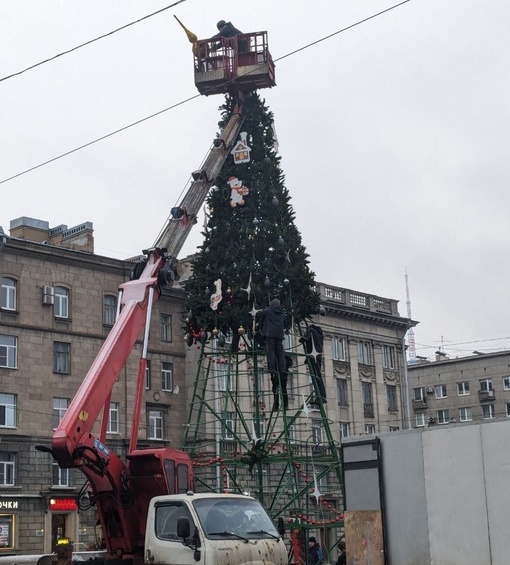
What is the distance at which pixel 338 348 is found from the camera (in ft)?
220

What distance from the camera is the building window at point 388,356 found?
7106cm

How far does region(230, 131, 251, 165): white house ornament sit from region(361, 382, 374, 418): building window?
1724 inches

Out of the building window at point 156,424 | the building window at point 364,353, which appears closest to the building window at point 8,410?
the building window at point 156,424

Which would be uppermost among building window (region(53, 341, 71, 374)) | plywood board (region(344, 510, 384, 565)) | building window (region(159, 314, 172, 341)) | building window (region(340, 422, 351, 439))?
building window (region(159, 314, 172, 341))

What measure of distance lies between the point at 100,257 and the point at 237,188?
28.8 metres

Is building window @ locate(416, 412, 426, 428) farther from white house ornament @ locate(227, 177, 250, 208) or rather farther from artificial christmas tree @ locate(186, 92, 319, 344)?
white house ornament @ locate(227, 177, 250, 208)

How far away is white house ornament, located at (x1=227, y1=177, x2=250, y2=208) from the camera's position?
1019 inches

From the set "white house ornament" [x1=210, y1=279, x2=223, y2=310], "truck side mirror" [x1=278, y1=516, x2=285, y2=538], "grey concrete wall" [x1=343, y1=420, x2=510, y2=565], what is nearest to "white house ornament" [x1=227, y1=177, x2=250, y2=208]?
"white house ornament" [x1=210, y1=279, x2=223, y2=310]

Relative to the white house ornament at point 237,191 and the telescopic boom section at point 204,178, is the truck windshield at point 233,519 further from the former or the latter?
the white house ornament at point 237,191

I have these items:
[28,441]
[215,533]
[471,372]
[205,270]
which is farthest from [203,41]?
[471,372]

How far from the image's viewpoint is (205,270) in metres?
26.0

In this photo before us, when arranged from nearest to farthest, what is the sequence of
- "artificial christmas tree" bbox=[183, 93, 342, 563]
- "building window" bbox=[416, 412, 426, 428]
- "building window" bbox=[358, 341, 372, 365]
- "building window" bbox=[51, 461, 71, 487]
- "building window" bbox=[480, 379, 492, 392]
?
1. "artificial christmas tree" bbox=[183, 93, 342, 563]
2. "building window" bbox=[51, 461, 71, 487]
3. "building window" bbox=[358, 341, 372, 365]
4. "building window" bbox=[480, 379, 492, 392]
5. "building window" bbox=[416, 412, 426, 428]

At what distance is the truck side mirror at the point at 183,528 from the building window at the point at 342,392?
50.4 m

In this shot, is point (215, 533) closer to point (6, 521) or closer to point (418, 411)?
point (6, 521)
